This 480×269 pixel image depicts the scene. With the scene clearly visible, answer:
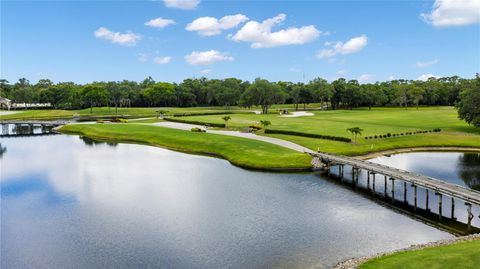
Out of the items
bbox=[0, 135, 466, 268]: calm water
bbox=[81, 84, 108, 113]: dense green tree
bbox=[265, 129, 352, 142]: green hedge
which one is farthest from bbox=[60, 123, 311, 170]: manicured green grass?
bbox=[81, 84, 108, 113]: dense green tree

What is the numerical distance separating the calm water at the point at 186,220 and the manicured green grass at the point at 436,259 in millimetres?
3332

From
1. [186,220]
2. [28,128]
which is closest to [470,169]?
[186,220]

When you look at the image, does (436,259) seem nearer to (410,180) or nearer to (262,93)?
(410,180)

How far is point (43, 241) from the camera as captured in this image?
36.0 metres

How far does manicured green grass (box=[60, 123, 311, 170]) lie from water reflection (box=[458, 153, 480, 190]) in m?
22.1

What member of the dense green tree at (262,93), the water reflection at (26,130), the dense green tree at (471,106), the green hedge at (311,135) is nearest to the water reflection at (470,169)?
the green hedge at (311,135)

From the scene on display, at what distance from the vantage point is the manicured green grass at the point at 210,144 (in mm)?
67312

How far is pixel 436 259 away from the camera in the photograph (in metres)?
28.3

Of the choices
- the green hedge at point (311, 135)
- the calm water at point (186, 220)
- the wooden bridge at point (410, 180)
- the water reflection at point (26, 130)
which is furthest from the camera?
the water reflection at point (26, 130)

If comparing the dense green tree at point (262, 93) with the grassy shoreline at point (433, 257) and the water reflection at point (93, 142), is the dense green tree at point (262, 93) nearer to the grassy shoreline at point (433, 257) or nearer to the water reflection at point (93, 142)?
the water reflection at point (93, 142)

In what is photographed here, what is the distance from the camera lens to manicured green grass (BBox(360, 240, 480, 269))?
27141 mm

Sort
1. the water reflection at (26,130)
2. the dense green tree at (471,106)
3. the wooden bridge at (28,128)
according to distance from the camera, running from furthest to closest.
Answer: the water reflection at (26,130) < the wooden bridge at (28,128) < the dense green tree at (471,106)

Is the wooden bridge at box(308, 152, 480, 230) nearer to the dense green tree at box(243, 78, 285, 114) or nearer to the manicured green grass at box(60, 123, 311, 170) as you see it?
the manicured green grass at box(60, 123, 311, 170)

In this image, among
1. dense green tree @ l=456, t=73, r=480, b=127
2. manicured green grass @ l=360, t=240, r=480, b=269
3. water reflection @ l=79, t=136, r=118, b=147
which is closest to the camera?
manicured green grass @ l=360, t=240, r=480, b=269
